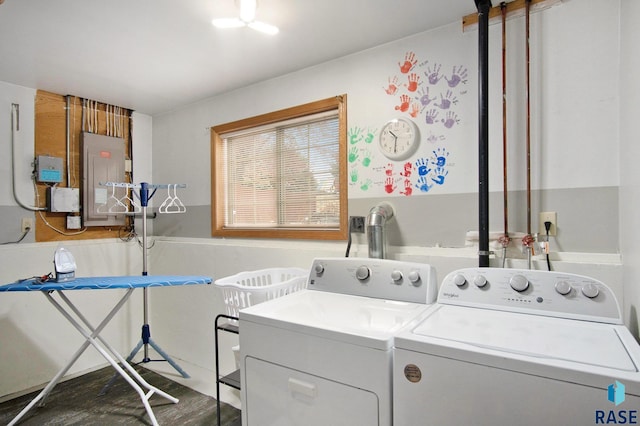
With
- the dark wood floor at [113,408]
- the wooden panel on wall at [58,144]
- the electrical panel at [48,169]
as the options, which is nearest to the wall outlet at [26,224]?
the wooden panel on wall at [58,144]

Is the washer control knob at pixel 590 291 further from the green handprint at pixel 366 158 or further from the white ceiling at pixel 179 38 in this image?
the white ceiling at pixel 179 38

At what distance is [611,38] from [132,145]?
12.1 ft

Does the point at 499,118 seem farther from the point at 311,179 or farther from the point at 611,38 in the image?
the point at 311,179

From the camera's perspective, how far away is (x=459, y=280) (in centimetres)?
158

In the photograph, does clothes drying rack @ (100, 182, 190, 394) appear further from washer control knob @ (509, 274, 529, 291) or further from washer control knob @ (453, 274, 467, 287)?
washer control knob @ (509, 274, 529, 291)

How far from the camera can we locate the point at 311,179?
2598 millimetres

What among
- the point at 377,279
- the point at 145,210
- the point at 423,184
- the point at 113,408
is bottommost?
the point at 113,408

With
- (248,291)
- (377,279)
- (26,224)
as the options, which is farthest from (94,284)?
(377,279)

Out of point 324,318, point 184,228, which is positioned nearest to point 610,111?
point 324,318

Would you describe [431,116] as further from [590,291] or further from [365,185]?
[590,291]

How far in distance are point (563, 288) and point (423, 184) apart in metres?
0.89

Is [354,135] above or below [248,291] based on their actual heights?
above

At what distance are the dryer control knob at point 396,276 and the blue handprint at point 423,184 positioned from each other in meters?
0.58

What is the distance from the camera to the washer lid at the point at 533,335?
3.21 feet
